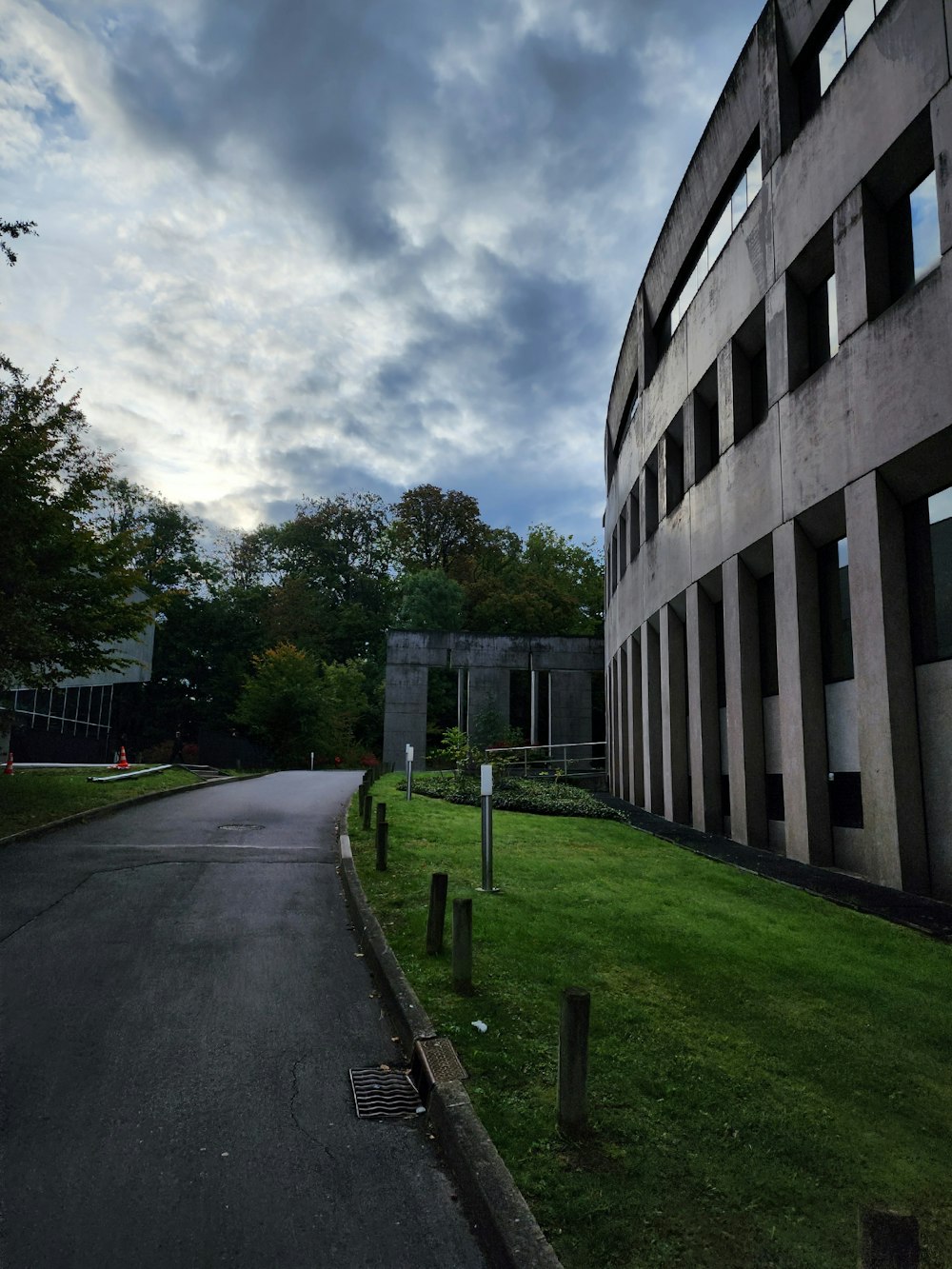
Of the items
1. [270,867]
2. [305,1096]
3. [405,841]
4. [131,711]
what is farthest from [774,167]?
[131,711]

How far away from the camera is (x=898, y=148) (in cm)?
1033

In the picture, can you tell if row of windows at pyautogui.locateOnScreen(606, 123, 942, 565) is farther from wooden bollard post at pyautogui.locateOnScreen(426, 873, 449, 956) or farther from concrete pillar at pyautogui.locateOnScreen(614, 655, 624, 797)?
concrete pillar at pyautogui.locateOnScreen(614, 655, 624, 797)

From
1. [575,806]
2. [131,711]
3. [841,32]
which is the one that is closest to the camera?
→ [841,32]

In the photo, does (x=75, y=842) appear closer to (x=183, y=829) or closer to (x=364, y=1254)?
(x=183, y=829)

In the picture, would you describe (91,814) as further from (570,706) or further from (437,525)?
(437,525)

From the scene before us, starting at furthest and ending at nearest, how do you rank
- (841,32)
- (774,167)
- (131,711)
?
(131,711) → (774,167) → (841,32)

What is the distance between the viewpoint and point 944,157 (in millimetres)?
9227

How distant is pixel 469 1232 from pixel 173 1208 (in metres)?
1.28

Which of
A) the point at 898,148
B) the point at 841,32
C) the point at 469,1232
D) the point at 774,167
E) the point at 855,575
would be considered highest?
the point at 841,32

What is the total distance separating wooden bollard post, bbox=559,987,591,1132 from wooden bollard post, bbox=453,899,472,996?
1.89m

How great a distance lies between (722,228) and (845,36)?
4.61 meters

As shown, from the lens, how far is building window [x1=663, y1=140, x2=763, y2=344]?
48.7ft

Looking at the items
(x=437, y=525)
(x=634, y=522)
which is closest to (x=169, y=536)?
(x=437, y=525)

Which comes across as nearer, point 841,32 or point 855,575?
point 855,575
